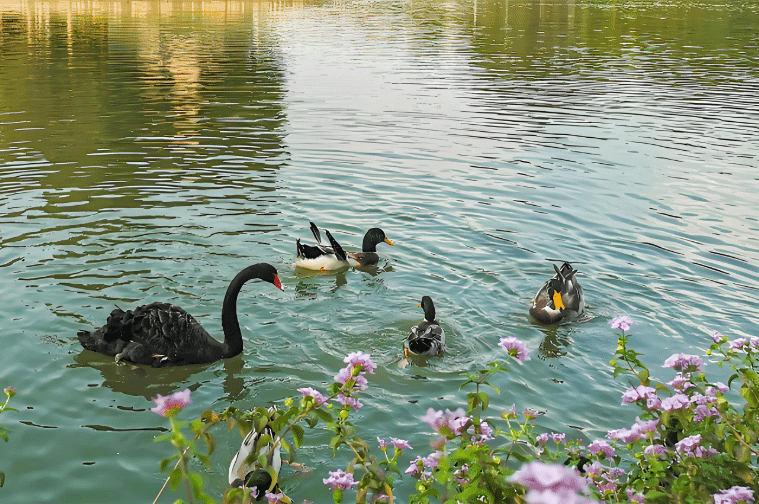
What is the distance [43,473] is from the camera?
6.31 m

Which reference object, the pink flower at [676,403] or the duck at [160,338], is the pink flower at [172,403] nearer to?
the pink flower at [676,403]

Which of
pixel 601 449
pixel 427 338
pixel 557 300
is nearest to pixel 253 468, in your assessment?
pixel 601 449

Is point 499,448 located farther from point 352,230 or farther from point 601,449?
point 352,230

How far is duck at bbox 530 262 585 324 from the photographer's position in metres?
9.10

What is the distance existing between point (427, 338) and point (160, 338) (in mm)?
2923

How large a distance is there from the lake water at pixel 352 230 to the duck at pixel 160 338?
182 mm

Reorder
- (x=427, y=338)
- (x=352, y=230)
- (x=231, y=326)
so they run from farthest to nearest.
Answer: (x=352, y=230) → (x=231, y=326) → (x=427, y=338)

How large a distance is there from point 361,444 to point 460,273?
6.95m

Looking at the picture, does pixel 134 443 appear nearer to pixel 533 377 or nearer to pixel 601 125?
pixel 533 377

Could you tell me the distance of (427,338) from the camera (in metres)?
8.15

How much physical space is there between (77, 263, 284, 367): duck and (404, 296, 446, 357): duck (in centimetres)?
195

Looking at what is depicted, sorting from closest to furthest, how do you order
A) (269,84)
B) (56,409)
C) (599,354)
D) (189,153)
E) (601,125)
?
(56,409), (599,354), (189,153), (601,125), (269,84)

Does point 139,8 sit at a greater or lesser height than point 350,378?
greater

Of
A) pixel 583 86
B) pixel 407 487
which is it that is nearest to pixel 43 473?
pixel 407 487
